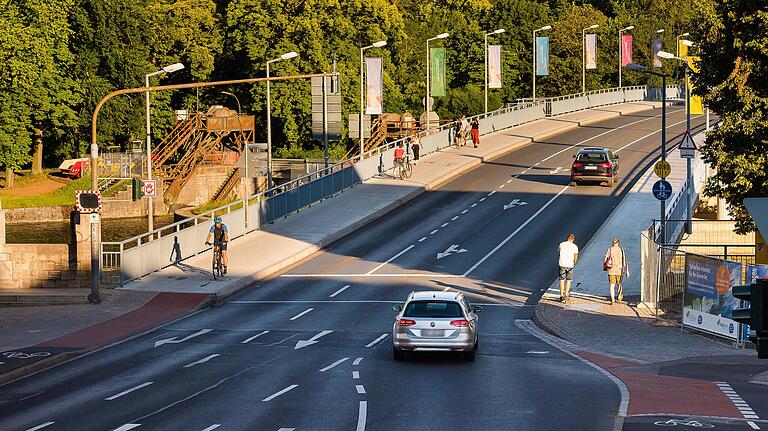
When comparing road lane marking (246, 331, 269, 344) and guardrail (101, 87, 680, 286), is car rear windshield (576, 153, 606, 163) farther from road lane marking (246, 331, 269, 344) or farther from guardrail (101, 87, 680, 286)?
road lane marking (246, 331, 269, 344)

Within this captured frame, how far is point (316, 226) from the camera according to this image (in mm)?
48969

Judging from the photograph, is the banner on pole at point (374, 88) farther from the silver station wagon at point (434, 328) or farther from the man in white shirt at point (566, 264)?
the silver station wagon at point (434, 328)

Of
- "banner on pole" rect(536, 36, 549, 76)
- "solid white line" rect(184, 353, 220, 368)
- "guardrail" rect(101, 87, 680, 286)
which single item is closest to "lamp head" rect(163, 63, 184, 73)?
"guardrail" rect(101, 87, 680, 286)

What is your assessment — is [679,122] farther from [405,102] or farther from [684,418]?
[684,418]

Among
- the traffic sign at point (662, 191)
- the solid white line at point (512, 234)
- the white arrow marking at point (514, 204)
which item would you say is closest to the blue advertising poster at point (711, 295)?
the traffic sign at point (662, 191)

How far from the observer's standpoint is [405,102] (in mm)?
107312

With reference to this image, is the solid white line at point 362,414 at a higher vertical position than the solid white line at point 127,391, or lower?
higher

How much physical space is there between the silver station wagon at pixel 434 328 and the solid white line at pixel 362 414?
4685 millimetres

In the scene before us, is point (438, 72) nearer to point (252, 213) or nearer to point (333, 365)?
point (252, 213)

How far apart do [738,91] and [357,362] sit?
46.3ft

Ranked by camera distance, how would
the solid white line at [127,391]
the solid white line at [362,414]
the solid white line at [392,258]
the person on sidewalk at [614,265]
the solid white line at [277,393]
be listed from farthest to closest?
the solid white line at [392,258] → the person on sidewalk at [614,265] → the solid white line at [127,391] → the solid white line at [277,393] → the solid white line at [362,414]

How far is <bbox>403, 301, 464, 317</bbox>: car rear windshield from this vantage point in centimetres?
2573

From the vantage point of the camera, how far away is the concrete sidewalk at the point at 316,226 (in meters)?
38.6

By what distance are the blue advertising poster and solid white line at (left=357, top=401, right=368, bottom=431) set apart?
33.7ft
